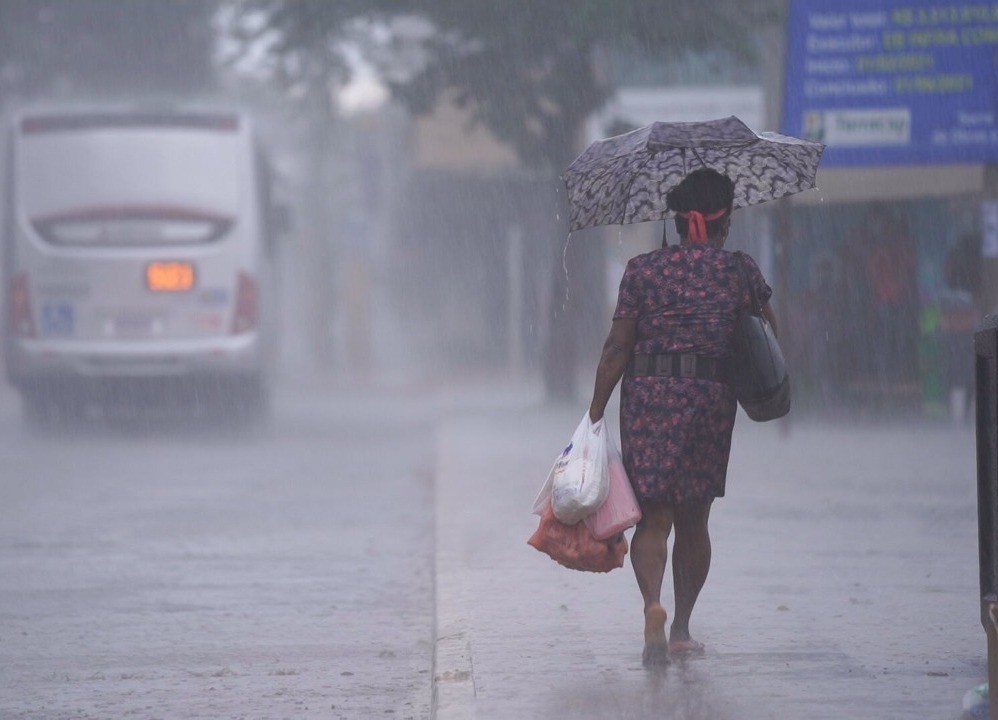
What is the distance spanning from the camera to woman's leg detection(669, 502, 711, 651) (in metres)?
5.79

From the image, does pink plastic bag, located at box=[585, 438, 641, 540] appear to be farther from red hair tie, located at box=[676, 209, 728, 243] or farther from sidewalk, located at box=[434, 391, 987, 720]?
red hair tie, located at box=[676, 209, 728, 243]

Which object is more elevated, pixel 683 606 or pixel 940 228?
pixel 940 228

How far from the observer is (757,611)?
668 centimetres

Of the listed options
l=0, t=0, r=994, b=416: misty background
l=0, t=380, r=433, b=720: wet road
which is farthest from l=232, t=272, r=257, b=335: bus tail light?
l=0, t=0, r=994, b=416: misty background

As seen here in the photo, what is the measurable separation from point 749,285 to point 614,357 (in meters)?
0.50

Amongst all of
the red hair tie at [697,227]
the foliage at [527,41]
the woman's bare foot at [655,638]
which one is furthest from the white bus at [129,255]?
the woman's bare foot at [655,638]

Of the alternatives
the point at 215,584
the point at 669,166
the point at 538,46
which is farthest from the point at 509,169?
the point at 669,166

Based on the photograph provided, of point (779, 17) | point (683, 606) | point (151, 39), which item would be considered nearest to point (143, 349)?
point (779, 17)

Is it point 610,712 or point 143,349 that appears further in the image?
point 143,349

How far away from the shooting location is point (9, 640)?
6.77m

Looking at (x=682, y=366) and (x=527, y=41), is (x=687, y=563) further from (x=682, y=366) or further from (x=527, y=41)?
(x=527, y=41)

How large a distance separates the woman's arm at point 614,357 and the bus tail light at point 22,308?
1218 cm

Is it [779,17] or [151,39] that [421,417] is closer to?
[779,17]

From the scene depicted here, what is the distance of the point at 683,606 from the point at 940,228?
1302 cm
